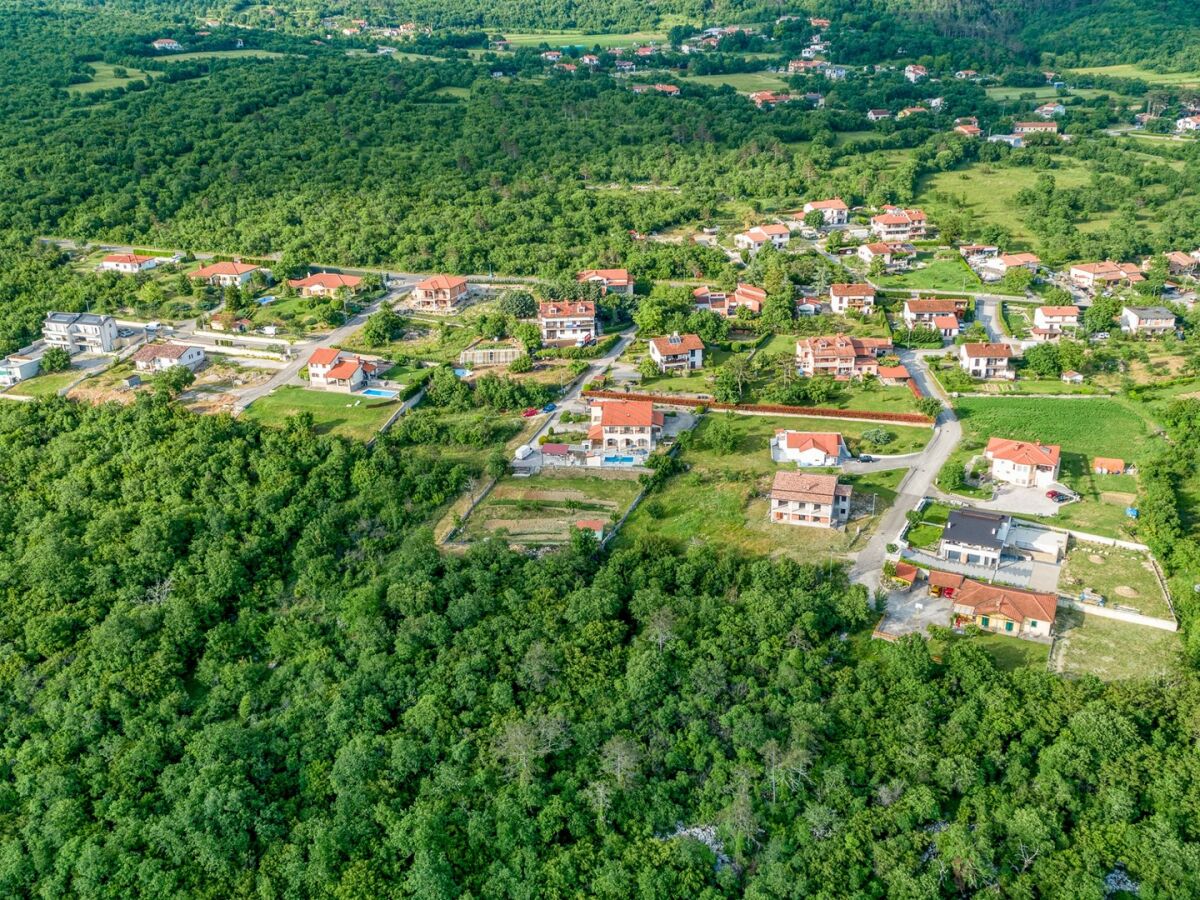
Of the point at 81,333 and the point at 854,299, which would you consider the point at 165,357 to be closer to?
the point at 81,333

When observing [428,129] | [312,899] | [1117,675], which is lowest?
[312,899]

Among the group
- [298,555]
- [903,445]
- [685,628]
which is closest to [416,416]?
[298,555]

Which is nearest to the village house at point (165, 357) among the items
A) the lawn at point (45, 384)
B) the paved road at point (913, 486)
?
the lawn at point (45, 384)

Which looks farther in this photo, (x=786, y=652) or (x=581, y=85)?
(x=581, y=85)

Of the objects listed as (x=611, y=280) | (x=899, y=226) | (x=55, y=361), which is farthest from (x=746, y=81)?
(x=55, y=361)

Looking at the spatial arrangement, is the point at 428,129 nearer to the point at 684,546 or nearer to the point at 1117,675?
the point at 684,546

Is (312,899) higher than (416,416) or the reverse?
the reverse

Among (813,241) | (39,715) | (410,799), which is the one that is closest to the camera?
(410,799)
